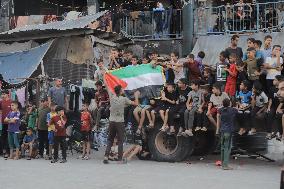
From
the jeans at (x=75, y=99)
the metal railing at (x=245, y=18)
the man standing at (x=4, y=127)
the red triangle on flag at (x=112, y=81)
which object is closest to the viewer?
the red triangle on flag at (x=112, y=81)

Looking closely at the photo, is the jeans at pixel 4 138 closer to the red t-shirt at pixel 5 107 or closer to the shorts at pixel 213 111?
the red t-shirt at pixel 5 107

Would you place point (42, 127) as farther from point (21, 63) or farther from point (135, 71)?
point (21, 63)

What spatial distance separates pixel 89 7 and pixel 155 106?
11.8 m

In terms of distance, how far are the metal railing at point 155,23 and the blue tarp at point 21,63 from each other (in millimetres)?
4273

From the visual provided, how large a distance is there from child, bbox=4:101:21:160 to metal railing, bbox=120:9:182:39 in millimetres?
8388

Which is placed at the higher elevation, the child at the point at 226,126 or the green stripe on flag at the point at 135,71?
the green stripe on flag at the point at 135,71

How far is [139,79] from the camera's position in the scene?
50.6ft

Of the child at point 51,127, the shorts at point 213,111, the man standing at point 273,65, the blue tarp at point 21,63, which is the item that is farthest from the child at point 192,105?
the blue tarp at point 21,63

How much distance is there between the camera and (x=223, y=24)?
2109cm

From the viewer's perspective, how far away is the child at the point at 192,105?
1388 centimetres

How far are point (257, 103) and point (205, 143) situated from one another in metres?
2.59

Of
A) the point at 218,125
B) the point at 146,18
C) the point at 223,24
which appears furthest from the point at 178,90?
the point at 146,18

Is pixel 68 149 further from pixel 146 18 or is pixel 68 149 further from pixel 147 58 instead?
pixel 146 18

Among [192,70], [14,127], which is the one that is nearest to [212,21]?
[192,70]
